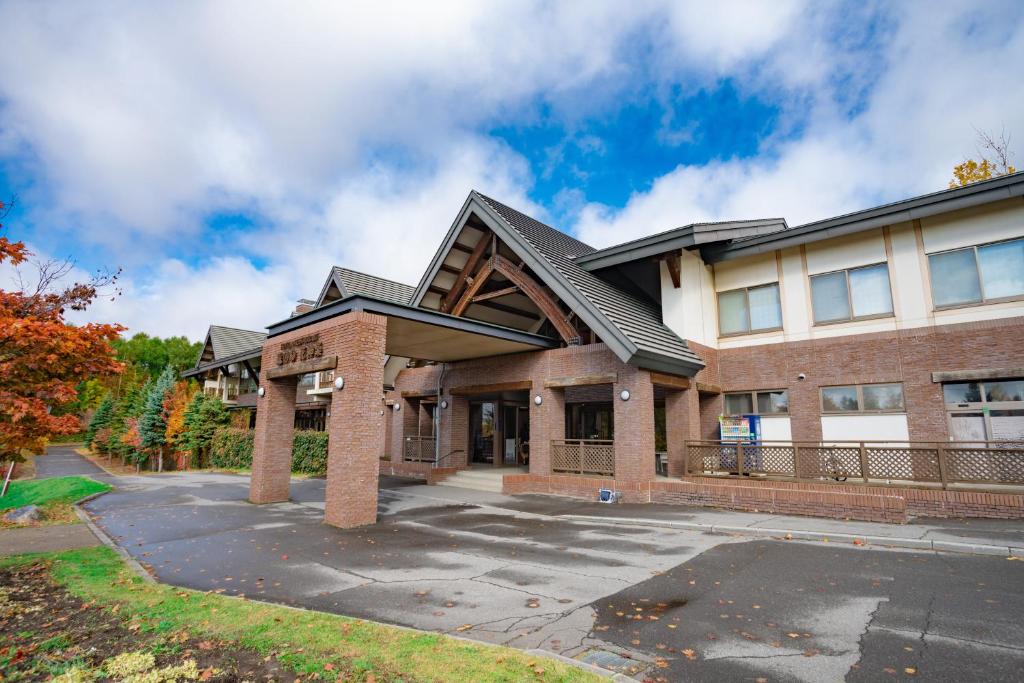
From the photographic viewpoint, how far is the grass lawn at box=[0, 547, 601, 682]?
4.28m

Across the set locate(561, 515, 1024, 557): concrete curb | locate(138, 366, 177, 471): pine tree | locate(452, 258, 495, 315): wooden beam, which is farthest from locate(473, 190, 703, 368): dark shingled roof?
locate(138, 366, 177, 471): pine tree

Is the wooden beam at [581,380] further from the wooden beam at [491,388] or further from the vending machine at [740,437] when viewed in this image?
the vending machine at [740,437]

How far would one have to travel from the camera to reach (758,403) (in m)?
17.1

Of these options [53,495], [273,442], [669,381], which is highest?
[669,381]

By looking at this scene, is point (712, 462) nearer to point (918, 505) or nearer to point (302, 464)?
point (918, 505)

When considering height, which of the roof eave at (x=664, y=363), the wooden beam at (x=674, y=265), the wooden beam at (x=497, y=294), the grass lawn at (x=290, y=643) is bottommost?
the grass lawn at (x=290, y=643)

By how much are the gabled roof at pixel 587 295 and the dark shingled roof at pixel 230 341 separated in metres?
32.4

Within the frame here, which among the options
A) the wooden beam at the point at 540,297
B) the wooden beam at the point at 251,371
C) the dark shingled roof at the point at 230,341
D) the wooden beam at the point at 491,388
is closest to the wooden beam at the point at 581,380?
the wooden beam at the point at 491,388

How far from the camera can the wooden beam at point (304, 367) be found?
12.6 meters

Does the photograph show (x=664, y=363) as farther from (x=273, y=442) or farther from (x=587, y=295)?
(x=273, y=442)

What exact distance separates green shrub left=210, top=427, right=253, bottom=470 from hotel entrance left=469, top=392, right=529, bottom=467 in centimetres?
1384

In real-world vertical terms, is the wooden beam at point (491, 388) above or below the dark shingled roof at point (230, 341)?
below

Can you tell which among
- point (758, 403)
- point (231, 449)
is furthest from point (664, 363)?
point (231, 449)

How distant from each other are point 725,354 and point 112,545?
662 inches
